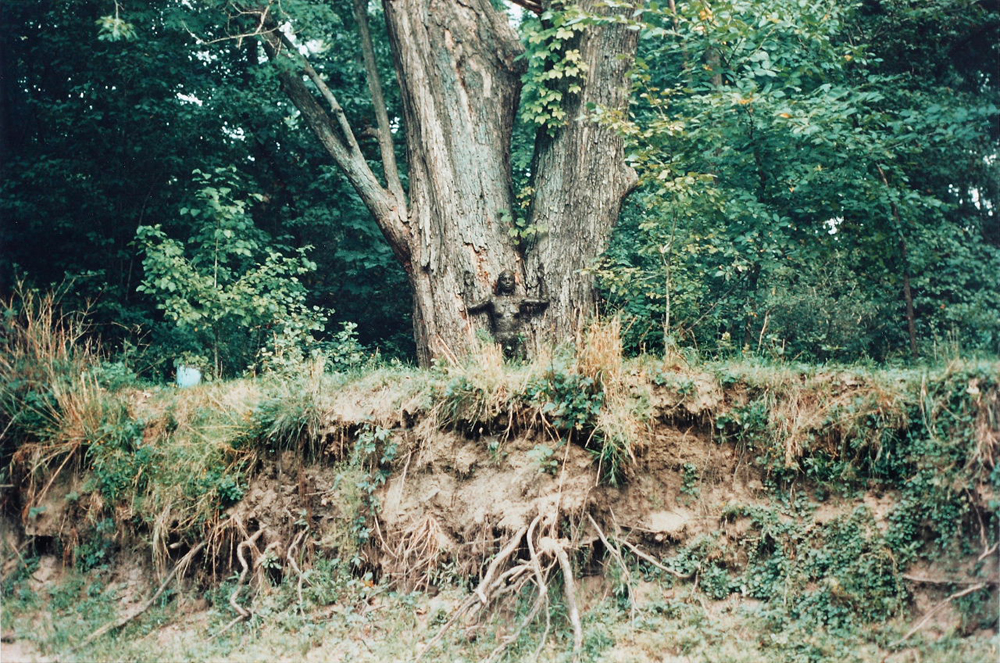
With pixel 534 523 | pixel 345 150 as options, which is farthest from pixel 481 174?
pixel 534 523

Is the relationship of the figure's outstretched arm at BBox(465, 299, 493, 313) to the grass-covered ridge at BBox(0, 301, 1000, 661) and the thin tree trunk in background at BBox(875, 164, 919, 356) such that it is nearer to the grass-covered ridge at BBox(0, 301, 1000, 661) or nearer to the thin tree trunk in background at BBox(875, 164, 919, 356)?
the grass-covered ridge at BBox(0, 301, 1000, 661)

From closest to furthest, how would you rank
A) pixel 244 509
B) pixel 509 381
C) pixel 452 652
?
pixel 452 652
pixel 509 381
pixel 244 509

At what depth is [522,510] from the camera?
586cm

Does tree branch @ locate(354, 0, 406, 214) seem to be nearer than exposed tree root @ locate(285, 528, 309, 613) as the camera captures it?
No

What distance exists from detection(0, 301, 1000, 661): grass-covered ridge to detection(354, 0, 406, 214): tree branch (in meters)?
3.16

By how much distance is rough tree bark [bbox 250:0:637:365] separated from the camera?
8336mm

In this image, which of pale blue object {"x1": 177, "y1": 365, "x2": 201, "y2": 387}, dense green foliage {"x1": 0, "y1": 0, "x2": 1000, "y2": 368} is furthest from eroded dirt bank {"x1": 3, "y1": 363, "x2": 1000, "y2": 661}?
dense green foliage {"x1": 0, "y1": 0, "x2": 1000, "y2": 368}

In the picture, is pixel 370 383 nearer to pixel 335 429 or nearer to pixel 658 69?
pixel 335 429

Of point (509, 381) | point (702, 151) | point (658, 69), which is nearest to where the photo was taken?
point (509, 381)

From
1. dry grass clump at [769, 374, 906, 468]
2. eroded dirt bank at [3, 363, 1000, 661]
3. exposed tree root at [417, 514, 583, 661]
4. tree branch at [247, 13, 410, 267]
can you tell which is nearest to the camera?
→ eroded dirt bank at [3, 363, 1000, 661]

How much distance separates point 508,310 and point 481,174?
1.67 m

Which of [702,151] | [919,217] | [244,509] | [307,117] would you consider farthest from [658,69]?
[244,509]

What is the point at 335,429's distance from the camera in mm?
6695

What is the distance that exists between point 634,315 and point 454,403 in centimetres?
251
